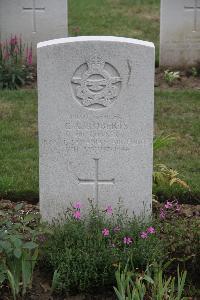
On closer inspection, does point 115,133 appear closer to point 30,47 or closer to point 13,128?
point 13,128

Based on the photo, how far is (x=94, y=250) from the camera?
15.4 ft

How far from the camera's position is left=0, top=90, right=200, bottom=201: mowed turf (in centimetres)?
618

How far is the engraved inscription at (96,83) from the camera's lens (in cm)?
494

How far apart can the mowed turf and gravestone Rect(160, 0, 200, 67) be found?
109 centimetres

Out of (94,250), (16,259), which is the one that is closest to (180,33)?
(94,250)

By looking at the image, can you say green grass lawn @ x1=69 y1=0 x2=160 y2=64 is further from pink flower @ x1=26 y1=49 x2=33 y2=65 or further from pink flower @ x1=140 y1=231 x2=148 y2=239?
pink flower @ x1=140 y1=231 x2=148 y2=239

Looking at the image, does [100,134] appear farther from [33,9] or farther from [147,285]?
[33,9]

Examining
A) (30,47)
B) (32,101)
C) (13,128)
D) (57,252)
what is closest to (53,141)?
(57,252)

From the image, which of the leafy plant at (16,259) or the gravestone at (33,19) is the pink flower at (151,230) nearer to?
the leafy plant at (16,259)

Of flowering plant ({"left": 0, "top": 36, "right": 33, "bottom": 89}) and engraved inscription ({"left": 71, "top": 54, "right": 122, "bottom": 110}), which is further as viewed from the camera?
flowering plant ({"left": 0, "top": 36, "right": 33, "bottom": 89})

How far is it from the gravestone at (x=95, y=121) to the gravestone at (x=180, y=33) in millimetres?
5217

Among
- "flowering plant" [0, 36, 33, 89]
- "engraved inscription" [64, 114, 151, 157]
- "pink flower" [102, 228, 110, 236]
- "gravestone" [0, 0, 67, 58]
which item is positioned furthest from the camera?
"gravestone" [0, 0, 67, 58]

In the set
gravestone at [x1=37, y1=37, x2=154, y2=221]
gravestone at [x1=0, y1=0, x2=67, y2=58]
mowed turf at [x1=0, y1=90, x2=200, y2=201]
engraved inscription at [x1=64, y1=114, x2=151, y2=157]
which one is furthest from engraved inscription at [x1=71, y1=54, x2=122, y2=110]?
gravestone at [x1=0, y1=0, x2=67, y2=58]

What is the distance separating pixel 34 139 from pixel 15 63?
2472mm
